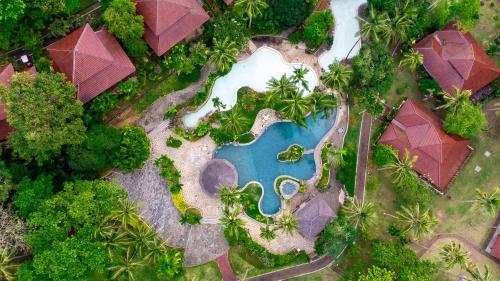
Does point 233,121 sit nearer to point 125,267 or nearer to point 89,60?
point 89,60

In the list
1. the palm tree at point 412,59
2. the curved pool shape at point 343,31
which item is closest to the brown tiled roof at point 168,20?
the curved pool shape at point 343,31

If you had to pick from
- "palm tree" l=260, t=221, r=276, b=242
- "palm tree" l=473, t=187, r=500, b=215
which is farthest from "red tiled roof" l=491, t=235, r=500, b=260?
"palm tree" l=260, t=221, r=276, b=242

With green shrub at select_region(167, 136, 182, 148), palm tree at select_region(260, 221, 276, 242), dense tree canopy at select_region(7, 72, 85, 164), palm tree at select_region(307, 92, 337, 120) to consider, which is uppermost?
dense tree canopy at select_region(7, 72, 85, 164)

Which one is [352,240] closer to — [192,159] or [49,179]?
[192,159]

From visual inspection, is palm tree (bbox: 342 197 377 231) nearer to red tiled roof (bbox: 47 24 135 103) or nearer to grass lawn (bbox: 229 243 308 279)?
grass lawn (bbox: 229 243 308 279)

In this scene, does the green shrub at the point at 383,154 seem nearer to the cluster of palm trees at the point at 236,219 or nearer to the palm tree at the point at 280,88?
the cluster of palm trees at the point at 236,219

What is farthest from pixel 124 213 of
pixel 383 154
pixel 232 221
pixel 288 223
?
pixel 383 154

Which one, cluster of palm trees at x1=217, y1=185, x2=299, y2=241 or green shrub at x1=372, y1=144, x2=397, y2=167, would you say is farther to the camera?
green shrub at x1=372, y1=144, x2=397, y2=167
